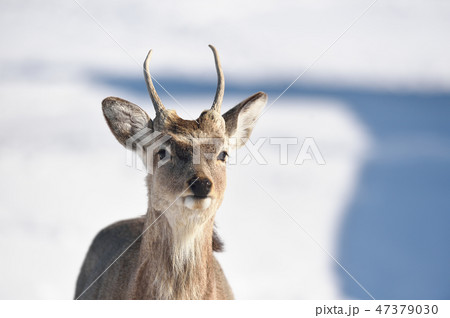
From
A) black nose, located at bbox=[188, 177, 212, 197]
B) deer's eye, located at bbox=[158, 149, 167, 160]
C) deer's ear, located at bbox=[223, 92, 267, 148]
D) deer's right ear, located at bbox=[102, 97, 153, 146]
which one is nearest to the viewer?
black nose, located at bbox=[188, 177, 212, 197]

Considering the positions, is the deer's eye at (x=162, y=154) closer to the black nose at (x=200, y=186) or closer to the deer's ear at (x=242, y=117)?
the black nose at (x=200, y=186)

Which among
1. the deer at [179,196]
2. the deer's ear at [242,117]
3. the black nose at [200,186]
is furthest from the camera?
the deer's ear at [242,117]

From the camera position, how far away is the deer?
4.51 meters

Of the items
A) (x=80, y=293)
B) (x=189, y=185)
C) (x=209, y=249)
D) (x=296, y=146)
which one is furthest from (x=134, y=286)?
(x=296, y=146)

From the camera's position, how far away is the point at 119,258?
5715 millimetres

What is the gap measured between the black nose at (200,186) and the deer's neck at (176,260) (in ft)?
0.86

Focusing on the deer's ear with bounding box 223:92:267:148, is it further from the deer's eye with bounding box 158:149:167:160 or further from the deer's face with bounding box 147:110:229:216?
the deer's eye with bounding box 158:149:167:160

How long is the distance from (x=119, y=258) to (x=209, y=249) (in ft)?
4.06

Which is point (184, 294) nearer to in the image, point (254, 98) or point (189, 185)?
point (189, 185)

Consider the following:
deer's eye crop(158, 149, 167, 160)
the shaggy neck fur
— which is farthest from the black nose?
deer's eye crop(158, 149, 167, 160)

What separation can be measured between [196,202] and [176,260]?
55cm

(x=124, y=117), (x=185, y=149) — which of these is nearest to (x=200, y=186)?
(x=185, y=149)

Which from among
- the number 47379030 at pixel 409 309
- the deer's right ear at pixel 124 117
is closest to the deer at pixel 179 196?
the deer's right ear at pixel 124 117

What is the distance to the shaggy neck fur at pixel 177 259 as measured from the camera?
4590mm
